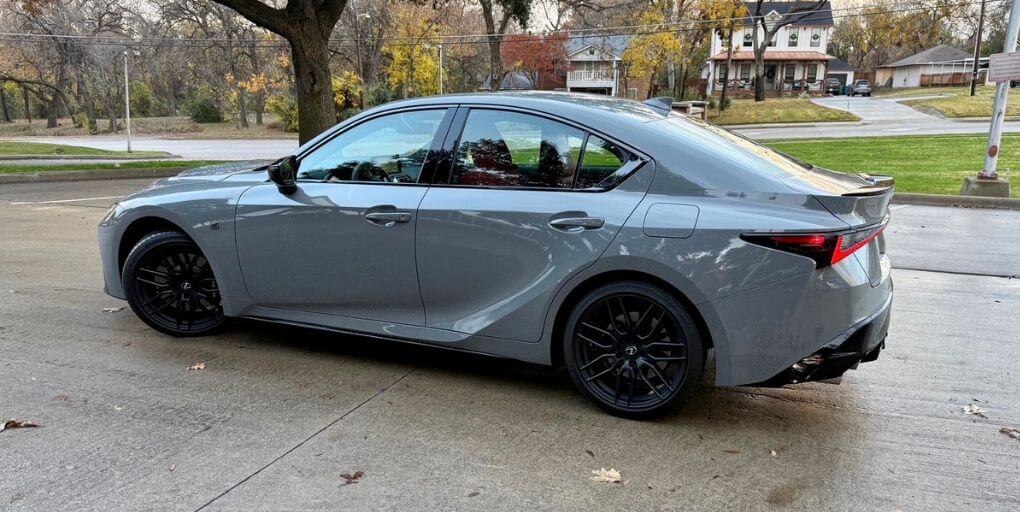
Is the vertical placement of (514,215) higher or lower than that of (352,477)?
higher

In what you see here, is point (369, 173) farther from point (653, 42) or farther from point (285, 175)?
point (653, 42)

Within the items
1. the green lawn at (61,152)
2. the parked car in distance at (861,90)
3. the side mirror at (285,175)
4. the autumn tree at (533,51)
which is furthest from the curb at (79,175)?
the parked car in distance at (861,90)

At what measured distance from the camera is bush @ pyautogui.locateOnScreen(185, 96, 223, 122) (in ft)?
189

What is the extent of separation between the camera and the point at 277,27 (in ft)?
47.7

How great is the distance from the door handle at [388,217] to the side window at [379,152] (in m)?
0.22

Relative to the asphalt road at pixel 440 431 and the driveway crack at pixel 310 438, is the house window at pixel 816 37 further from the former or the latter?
the driveway crack at pixel 310 438

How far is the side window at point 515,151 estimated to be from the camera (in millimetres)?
3725

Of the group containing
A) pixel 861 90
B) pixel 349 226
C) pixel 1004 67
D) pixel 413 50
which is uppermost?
pixel 413 50

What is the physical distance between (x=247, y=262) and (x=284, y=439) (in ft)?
4.74

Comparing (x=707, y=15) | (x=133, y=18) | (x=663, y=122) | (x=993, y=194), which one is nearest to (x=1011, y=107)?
(x=707, y=15)

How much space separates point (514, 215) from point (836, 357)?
1.66 meters

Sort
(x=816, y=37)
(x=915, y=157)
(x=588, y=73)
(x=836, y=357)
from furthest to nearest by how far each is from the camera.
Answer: (x=588, y=73) → (x=816, y=37) → (x=915, y=157) → (x=836, y=357)

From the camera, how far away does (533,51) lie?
55.2 metres

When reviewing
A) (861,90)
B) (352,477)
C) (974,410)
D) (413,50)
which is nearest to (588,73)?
(861,90)
